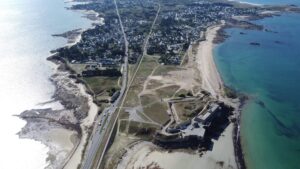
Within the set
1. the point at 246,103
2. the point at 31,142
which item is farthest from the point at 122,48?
the point at 31,142

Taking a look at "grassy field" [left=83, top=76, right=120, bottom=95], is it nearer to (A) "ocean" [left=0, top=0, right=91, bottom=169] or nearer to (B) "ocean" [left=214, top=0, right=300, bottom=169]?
(A) "ocean" [left=0, top=0, right=91, bottom=169]

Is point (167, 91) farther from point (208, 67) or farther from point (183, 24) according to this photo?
point (183, 24)

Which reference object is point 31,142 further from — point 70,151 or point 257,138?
point 257,138

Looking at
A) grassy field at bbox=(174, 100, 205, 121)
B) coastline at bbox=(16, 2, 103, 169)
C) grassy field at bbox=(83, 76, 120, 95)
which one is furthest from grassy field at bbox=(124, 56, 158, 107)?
grassy field at bbox=(174, 100, 205, 121)

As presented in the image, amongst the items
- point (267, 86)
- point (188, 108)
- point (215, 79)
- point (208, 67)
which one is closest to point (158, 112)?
point (188, 108)

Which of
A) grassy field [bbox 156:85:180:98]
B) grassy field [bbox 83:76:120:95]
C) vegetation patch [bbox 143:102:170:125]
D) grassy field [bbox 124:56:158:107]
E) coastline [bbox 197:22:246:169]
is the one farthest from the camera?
grassy field [bbox 83:76:120:95]

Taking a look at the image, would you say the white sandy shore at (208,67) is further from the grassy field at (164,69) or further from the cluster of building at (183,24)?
the grassy field at (164,69)

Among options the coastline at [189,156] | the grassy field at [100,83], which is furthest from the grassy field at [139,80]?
the coastline at [189,156]
